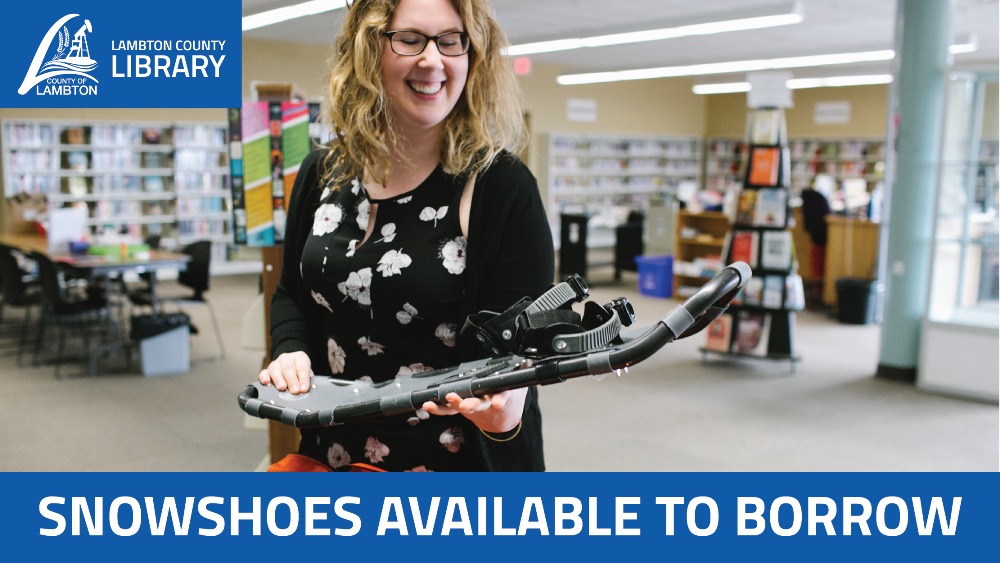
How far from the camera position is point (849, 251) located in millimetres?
7863

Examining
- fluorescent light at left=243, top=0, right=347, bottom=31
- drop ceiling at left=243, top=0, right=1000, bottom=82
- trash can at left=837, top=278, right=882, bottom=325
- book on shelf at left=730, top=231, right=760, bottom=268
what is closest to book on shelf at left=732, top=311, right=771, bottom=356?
book on shelf at left=730, top=231, right=760, bottom=268

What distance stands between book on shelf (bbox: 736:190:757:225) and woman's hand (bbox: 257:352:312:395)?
4.74 metres

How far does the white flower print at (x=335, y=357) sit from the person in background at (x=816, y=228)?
807cm

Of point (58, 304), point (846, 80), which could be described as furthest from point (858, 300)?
point (846, 80)

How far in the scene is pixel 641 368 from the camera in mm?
5699

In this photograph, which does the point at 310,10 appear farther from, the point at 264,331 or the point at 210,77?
the point at 210,77

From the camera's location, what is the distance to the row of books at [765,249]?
5.32 metres

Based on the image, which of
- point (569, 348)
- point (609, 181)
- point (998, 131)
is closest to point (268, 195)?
point (569, 348)

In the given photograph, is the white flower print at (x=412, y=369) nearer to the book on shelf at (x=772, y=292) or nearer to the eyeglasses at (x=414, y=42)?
the eyeglasses at (x=414, y=42)

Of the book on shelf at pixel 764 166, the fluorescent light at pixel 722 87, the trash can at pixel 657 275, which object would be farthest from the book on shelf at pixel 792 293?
the fluorescent light at pixel 722 87

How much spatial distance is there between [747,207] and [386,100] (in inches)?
183

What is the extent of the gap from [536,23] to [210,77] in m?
8.14

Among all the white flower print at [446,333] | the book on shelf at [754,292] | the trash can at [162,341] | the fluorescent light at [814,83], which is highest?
the fluorescent light at [814,83]

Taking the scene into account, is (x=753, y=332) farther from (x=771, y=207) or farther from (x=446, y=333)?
(x=446, y=333)
